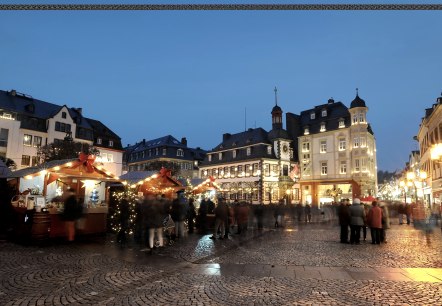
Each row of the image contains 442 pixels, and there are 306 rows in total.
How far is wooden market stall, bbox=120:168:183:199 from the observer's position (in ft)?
64.5

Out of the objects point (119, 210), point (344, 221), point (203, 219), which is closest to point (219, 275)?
point (119, 210)

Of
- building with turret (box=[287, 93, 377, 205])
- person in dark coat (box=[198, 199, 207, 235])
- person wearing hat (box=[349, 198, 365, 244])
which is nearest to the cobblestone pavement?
person wearing hat (box=[349, 198, 365, 244])

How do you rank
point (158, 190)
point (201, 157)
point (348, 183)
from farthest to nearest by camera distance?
point (201, 157) → point (348, 183) → point (158, 190)

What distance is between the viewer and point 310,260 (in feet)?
33.7

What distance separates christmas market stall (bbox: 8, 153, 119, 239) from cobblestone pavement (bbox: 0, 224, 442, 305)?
1.12m

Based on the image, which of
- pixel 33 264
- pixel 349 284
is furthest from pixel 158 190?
pixel 349 284

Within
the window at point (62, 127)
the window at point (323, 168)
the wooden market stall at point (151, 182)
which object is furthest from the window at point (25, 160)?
the window at point (323, 168)

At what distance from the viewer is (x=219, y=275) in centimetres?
830

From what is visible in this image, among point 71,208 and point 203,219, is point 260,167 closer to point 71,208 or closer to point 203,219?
point 203,219

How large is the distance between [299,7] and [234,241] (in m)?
12.0

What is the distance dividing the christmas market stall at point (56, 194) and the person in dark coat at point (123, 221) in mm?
1391

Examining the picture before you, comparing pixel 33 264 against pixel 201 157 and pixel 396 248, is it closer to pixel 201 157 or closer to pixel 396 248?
pixel 396 248

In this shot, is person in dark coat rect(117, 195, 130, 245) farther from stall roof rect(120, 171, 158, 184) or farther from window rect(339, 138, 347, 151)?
window rect(339, 138, 347, 151)

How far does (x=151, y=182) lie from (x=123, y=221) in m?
7.59
